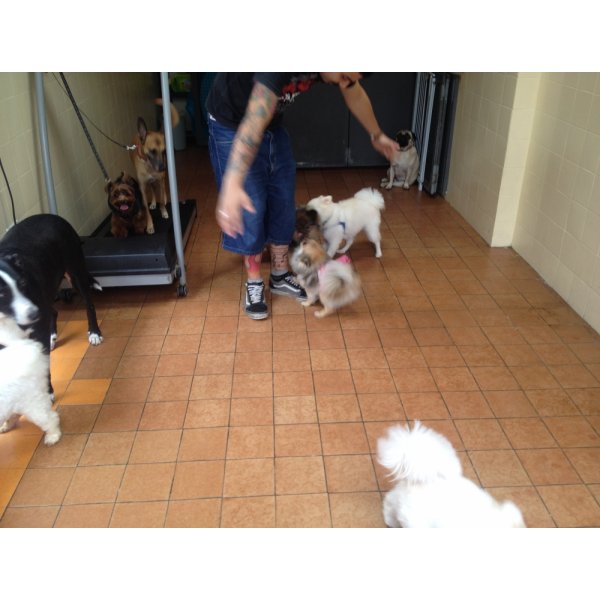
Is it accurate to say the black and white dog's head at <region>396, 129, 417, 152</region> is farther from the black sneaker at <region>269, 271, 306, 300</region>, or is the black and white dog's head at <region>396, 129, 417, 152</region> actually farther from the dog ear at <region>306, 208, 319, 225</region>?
the black sneaker at <region>269, 271, 306, 300</region>

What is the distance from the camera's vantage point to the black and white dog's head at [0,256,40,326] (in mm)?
1990

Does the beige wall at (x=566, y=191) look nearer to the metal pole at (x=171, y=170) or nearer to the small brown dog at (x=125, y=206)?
the metal pole at (x=171, y=170)

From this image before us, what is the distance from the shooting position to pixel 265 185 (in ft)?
9.26

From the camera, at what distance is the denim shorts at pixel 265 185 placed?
2693 mm

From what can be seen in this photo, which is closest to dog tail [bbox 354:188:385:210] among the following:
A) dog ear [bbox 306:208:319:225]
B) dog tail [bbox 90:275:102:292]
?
dog ear [bbox 306:208:319:225]

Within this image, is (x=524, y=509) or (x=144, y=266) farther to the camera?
(x=144, y=266)

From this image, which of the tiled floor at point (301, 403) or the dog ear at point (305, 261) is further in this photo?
the dog ear at point (305, 261)

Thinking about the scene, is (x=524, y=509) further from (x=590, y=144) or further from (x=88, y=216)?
(x=88, y=216)

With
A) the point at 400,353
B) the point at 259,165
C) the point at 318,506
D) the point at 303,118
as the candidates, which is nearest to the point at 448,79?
the point at 303,118

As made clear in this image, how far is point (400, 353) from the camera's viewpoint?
8.69 feet

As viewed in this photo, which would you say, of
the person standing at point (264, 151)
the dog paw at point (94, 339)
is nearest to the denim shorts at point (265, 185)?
the person standing at point (264, 151)

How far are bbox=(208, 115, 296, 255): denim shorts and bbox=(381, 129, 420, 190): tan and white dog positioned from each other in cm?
223

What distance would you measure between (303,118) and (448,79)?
174 cm

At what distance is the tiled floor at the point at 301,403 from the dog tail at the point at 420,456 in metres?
0.38
